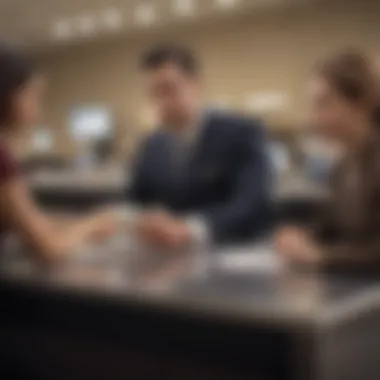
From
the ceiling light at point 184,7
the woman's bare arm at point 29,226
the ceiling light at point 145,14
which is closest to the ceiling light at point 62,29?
the ceiling light at point 145,14

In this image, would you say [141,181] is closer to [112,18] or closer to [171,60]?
[171,60]

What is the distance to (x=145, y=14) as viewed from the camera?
7156 millimetres

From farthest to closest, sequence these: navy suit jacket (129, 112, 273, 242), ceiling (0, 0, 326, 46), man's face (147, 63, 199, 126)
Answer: ceiling (0, 0, 326, 46) < navy suit jacket (129, 112, 273, 242) < man's face (147, 63, 199, 126)

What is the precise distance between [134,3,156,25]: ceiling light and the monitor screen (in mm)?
1100

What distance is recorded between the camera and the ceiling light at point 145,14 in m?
6.91

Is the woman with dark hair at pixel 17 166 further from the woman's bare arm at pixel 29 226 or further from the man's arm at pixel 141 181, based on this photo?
the man's arm at pixel 141 181

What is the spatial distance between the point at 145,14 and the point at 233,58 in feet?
2.97

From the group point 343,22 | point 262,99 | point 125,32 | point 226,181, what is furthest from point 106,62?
point 226,181

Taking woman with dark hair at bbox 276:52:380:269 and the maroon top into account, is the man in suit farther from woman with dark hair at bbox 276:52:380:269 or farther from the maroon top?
the maroon top

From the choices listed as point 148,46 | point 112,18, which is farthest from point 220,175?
point 148,46

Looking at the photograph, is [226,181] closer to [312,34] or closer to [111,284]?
[111,284]

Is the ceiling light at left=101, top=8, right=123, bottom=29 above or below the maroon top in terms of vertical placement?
above

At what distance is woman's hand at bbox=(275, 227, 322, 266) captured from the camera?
1678 mm

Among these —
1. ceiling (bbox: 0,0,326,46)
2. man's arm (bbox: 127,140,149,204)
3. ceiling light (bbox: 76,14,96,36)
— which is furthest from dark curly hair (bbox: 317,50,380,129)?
ceiling light (bbox: 76,14,96,36)
